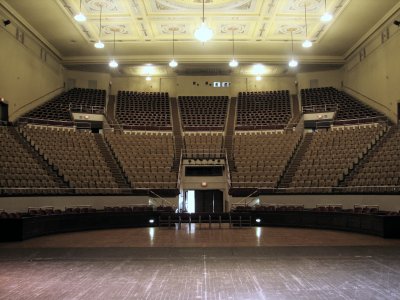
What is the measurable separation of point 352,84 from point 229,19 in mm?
9463

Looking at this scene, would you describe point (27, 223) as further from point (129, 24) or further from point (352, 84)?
point (352, 84)

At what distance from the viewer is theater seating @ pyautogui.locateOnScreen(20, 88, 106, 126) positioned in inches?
759

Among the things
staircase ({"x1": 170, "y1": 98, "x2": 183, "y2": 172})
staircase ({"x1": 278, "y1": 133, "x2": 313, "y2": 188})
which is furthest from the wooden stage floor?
staircase ({"x1": 170, "y1": 98, "x2": 183, "y2": 172})

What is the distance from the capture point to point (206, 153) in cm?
1945

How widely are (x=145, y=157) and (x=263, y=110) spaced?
8511 mm

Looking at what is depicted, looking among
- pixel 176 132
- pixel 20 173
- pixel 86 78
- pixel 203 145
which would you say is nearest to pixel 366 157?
pixel 203 145

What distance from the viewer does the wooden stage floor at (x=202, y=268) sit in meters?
4.87

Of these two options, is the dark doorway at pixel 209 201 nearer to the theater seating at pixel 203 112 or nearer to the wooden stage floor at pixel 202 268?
the theater seating at pixel 203 112

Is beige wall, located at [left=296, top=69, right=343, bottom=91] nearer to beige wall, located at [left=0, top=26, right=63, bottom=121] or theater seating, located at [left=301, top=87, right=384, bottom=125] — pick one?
theater seating, located at [left=301, top=87, right=384, bottom=125]

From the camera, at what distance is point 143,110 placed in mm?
23469

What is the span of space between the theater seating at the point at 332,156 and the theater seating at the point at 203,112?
610 centimetres

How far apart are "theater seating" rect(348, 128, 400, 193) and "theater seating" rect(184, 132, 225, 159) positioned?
22.9ft

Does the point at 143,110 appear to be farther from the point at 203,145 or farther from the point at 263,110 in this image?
the point at 263,110

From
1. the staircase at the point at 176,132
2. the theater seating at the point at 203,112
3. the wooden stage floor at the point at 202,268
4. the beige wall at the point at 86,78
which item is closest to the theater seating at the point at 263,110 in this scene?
the theater seating at the point at 203,112
